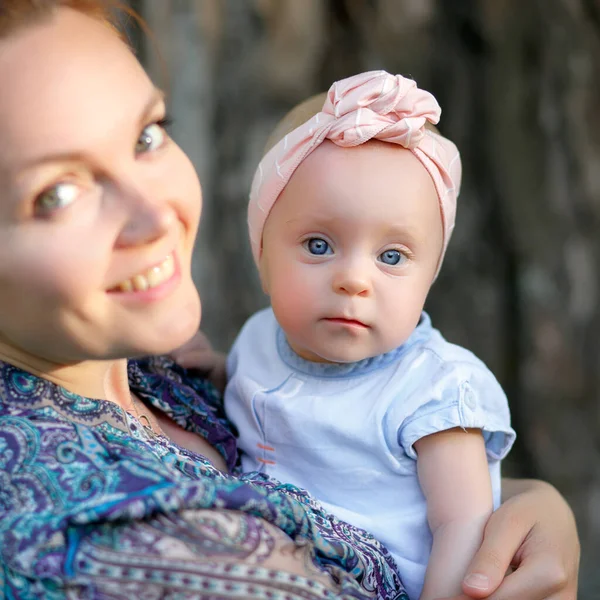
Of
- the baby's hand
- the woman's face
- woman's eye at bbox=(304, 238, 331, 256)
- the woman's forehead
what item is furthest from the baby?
the woman's forehead

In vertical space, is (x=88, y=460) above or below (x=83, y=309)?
below

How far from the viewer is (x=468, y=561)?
55.3 inches

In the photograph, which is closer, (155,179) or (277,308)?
(155,179)

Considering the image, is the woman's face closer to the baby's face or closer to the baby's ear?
the baby's face

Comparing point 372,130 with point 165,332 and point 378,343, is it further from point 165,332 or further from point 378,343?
point 165,332

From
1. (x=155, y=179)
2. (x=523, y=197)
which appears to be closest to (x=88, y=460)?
(x=155, y=179)

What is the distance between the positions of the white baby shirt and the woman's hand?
0.11 metres

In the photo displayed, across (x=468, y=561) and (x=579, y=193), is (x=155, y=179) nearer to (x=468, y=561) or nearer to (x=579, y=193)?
(x=468, y=561)

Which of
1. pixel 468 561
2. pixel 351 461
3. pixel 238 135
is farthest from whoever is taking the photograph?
pixel 238 135

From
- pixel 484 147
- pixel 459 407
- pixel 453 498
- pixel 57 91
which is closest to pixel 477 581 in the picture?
pixel 453 498

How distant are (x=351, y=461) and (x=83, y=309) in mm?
653

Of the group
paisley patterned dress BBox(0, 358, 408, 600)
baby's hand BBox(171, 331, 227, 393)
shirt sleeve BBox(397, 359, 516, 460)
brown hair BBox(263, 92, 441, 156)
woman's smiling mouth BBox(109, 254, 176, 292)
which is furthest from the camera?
baby's hand BBox(171, 331, 227, 393)

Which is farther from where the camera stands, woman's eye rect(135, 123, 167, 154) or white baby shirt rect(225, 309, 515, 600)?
white baby shirt rect(225, 309, 515, 600)

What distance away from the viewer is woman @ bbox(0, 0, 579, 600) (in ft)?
3.32
